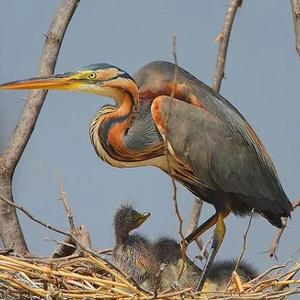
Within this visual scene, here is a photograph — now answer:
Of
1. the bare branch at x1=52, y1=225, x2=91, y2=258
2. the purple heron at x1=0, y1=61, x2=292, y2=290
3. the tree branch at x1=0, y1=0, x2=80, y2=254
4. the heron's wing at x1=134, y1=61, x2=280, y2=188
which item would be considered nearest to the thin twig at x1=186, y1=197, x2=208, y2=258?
the purple heron at x1=0, y1=61, x2=292, y2=290

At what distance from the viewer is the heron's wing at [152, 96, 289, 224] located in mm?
4207

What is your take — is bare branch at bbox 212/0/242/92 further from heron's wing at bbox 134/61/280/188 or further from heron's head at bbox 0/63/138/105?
heron's head at bbox 0/63/138/105

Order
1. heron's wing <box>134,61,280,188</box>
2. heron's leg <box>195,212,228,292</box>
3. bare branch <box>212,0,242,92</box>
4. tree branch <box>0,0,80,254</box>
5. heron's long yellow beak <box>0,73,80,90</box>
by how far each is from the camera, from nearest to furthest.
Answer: heron's long yellow beak <box>0,73,80,90</box>, heron's leg <box>195,212,228,292</box>, heron's wing <box>134,61,280,188</box>, tree branch <box>0,0,80,254</box>, bare branch <box>212,0,242,92</box>

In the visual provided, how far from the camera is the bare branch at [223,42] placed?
15.0 ft

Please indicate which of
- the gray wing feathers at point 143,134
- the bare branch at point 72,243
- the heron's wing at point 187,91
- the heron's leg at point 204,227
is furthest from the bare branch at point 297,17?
the bare branch at point 72,243

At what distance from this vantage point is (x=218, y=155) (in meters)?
4.30

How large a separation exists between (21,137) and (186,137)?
0.61 meters

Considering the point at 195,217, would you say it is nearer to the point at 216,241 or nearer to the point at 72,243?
the point at 216,241

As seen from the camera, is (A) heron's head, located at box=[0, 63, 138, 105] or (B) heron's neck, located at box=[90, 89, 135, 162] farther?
(B) heron's neck, located at box=[90, 89, 135, 162]

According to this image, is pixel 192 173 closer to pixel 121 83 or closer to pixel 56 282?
pixel 121 83

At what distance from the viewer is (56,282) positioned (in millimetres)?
3643

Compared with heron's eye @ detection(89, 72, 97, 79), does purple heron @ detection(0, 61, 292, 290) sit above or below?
below

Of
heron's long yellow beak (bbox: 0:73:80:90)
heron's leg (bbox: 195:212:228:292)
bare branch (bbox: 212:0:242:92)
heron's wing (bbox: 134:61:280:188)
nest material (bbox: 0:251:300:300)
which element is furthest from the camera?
bare branch (bbox: 212:0:242:92)

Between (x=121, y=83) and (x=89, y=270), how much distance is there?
61 centimetres
